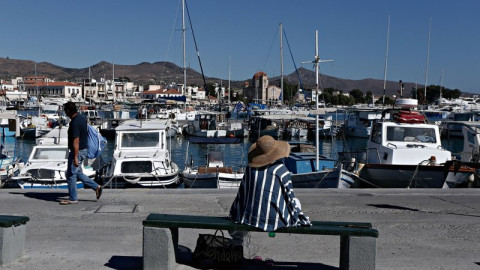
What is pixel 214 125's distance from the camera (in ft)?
210

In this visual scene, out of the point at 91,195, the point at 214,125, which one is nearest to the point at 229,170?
the point at 91,195

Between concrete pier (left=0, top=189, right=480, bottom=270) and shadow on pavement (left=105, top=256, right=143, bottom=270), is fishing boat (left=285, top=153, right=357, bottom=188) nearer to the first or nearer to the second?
concrete pier (left=0, top=189, right=480, bottom=270)

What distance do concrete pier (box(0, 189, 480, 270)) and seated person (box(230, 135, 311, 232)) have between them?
3.00ft

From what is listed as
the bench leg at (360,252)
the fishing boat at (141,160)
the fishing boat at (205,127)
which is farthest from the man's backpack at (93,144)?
the fishing boat at (205,127)

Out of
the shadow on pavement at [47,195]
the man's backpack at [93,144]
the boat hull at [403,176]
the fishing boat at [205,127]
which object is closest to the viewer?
the man's backpack at [93,144]

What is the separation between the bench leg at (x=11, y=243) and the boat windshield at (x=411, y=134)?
53.0 ft

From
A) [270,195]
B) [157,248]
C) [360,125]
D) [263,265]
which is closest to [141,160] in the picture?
[263,265]

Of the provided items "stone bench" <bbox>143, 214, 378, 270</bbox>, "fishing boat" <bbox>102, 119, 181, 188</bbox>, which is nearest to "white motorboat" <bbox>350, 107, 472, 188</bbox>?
"fishing boat" <bbox>102, 119, 181, 188</bbox>

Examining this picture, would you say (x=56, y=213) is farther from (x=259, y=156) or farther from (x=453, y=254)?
(x=453, y=254)

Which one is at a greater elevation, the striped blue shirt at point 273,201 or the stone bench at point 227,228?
the striped blue shirt at point 273,201

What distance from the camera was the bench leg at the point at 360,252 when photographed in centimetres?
635

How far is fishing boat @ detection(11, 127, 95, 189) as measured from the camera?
64.2ft

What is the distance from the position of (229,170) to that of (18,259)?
16.1 m

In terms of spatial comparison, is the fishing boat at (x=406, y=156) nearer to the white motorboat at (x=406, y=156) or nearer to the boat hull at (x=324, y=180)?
the white motorboat at (x=406, y=156)
